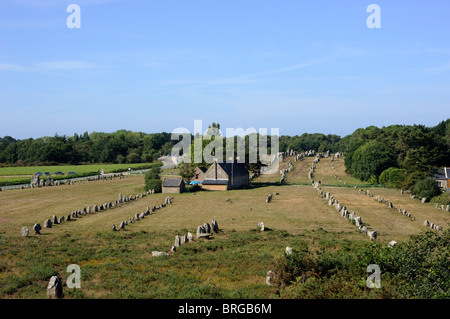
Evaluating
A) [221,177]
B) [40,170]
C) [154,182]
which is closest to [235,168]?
[221,177]

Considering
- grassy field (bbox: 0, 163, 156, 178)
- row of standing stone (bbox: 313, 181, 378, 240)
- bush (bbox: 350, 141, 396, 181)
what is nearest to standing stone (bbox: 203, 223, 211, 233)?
row of standing stone (bbox: 313, 181, 378, 240)

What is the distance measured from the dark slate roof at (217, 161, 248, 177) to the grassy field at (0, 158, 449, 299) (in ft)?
27.5

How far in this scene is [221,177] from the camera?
72.6m

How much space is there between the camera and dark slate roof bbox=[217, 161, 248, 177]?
72688 millimetres

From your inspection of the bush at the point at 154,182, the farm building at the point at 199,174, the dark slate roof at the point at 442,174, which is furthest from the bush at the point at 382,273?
the farm building at the point at 199,174

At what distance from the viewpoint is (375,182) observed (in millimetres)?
77625

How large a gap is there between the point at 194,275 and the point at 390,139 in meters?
88.4

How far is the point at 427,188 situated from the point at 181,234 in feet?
131

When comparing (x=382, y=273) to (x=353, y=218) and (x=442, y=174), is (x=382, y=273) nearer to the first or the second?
(x=353, y=218)

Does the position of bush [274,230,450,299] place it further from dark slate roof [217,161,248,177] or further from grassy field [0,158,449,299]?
dark slate roof [217,161,248,177]

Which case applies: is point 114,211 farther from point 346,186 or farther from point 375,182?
point 375,182

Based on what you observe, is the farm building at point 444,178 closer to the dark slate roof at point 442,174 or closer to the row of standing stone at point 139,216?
the dark slate roof at point 442,174
